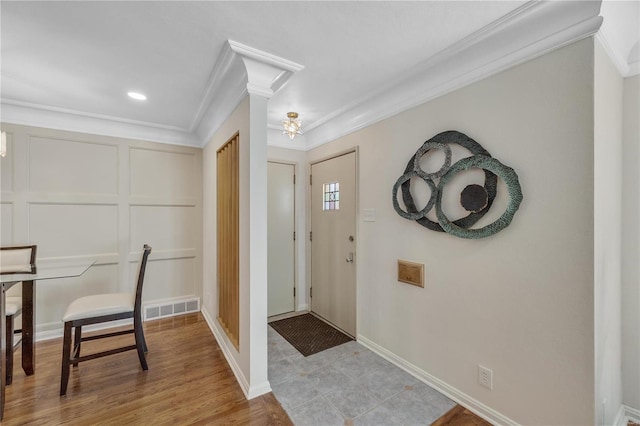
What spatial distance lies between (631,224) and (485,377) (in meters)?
1.35

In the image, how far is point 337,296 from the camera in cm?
323

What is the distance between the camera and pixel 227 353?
101 inches

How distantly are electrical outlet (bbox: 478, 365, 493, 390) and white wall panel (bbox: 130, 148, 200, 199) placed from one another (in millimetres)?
3618

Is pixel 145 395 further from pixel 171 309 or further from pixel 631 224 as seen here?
pixel 631 224

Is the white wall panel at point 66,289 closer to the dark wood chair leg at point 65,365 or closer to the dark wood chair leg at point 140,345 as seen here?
the dark wood chair leg at point 140,345

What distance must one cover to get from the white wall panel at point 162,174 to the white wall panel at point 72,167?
210 mm

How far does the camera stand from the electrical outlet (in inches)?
70.4

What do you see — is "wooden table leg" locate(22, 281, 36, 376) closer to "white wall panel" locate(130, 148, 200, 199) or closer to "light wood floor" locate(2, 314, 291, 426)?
"light wood floor" locate(2, 314, 291, 426)

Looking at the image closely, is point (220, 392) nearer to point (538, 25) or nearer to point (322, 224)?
point (322, 224)

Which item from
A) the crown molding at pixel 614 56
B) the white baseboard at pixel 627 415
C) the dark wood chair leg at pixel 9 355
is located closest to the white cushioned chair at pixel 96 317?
the dark wood chair leg at pixel 9 355

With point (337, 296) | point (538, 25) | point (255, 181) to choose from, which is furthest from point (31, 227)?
point (538, 25)

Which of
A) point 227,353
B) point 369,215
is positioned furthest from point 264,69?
point 227,353

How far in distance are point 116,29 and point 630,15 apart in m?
2.88

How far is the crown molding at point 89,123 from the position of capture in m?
2.80
